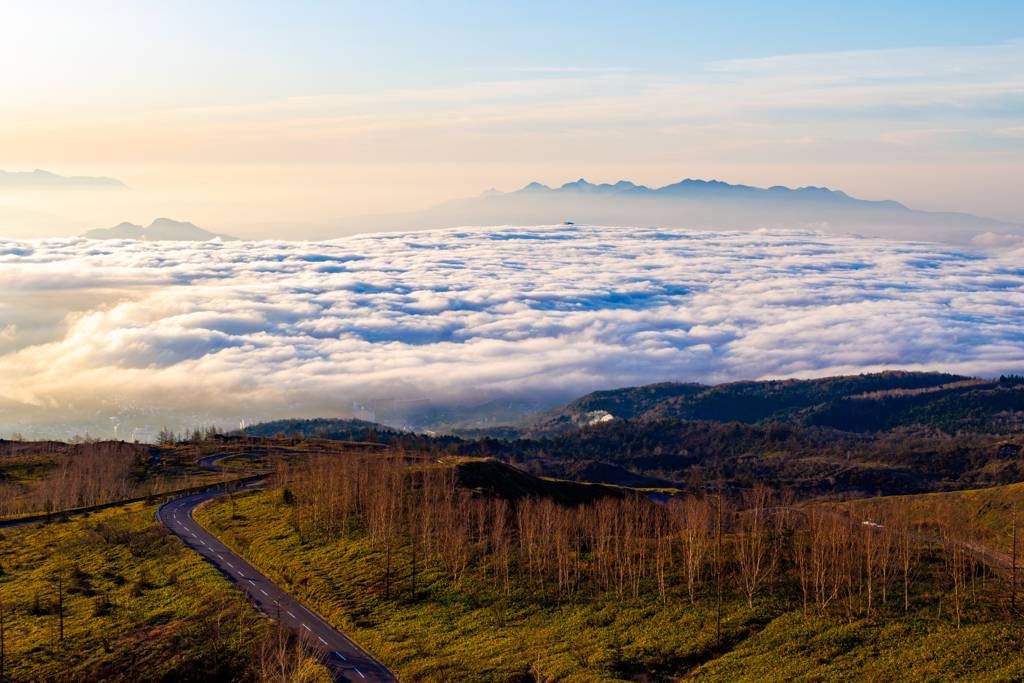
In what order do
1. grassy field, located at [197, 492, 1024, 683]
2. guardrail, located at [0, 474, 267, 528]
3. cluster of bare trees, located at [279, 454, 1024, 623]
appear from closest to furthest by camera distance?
grassy field, located at [197, 492, 1024, 683] → cluster of bare trees, located at [279, 454, 1024, 623] → guardrail, located at [0, 474, 267, 528]

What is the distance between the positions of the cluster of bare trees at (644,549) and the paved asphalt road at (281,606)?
10.8 metres

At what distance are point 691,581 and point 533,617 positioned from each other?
17.5 meters

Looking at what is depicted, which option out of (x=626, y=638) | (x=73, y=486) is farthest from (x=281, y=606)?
(x=73, y=486)

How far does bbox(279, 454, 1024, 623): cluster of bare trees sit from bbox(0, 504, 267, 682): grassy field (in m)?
18.9

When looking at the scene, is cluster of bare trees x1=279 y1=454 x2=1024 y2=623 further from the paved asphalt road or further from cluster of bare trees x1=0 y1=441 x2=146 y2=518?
cluster of bare trees x1=0 y1=441 x2=146 y2=518

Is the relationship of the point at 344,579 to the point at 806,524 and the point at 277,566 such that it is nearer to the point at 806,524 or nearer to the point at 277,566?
the point at 277,566

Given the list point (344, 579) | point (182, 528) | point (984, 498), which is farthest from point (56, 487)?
point (984, 498)

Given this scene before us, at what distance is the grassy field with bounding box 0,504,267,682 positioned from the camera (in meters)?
81.3

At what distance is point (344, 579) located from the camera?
99.9m

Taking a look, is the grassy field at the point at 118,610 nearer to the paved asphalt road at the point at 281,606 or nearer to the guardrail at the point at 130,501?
the paved asphalt road at the point at 281,606

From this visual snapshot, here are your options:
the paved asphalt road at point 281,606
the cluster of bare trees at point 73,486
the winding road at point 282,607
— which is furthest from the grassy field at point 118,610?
the cluster of bare trees at point 73,486

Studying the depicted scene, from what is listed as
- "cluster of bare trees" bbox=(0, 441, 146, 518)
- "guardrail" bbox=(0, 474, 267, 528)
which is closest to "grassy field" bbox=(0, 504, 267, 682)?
"guardrail" bbox=(0, 474, 267, 528)

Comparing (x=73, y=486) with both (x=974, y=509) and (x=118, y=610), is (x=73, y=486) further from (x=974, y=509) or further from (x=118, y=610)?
(x=974, y=509)

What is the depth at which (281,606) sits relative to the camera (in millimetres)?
93000
